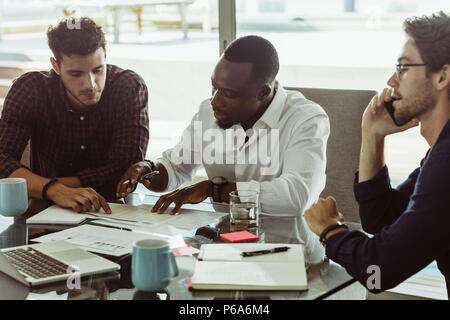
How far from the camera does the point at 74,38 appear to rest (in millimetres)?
2105

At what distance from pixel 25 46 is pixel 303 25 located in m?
2.61

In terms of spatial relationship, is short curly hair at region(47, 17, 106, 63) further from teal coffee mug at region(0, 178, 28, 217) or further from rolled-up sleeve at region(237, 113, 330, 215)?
rolled-up sleeve at region(237, 113, 330, 215)

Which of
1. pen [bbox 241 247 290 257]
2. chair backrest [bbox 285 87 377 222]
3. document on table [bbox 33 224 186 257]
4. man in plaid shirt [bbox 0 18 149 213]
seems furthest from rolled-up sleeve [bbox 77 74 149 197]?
pen [bbox 241 247 290 257]

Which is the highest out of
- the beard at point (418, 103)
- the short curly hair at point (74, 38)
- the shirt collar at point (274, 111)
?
the short curly hair at point (74, 38)

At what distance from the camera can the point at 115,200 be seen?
193 cm

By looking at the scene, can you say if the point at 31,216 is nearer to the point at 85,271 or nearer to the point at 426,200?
the point at 85,271

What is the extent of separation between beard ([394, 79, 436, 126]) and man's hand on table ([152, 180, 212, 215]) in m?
0.64

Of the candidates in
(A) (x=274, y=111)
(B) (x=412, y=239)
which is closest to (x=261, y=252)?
(B) (x=412, y=239)

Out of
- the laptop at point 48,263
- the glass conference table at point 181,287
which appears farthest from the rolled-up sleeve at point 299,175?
the laptop at point 48,263

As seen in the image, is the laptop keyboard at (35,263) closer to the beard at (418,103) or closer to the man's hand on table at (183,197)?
the man's hand on table at (183,197)

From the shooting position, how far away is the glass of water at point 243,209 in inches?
64.6

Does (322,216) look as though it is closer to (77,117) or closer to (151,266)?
(151,266)

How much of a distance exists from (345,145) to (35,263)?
115cm

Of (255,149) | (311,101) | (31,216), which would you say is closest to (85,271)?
(31,216)
